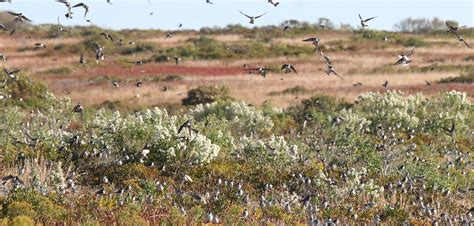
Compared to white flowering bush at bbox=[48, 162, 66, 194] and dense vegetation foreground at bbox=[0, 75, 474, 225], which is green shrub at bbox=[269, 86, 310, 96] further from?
white flowering bush at bbox=[48, 162, 66, 194]

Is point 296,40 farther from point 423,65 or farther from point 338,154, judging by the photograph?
point 338,154

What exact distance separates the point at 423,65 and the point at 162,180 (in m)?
41.3

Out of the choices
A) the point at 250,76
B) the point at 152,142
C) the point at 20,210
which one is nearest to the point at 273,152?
the point at 152,142

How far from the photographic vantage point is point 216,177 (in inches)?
447

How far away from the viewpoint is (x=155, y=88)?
1427 inches

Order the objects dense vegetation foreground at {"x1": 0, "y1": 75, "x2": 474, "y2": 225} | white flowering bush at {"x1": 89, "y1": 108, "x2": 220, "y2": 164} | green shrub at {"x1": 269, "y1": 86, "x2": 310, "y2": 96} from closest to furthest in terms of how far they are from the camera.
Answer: dense vegetation foreground at {"x1": 0, "y1": 75, "x2": 474, "y2": 225}, white flowering bush at {"x1": 89, "y1": 108, "x2": 220, "y2": 164}, green shrub at {"x1": 269, "y1": 86, "x2": 310, "y2": 96}

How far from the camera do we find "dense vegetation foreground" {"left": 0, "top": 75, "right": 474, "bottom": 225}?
8.38 metres

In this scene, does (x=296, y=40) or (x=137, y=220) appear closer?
(x=137, y=220)

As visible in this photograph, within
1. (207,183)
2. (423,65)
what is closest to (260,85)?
(423,65)

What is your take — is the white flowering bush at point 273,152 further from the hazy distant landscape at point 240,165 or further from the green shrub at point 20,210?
the green shrub at point 20,210

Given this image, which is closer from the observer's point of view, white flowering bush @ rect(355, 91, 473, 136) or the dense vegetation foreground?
the dense vegetation foreground

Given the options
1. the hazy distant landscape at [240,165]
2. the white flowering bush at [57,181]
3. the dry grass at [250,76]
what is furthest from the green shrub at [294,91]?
the white flowering bush at [57,181]

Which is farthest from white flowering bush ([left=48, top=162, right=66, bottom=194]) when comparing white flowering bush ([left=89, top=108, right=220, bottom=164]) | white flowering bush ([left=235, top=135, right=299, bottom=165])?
white flowering bush ([left=235, top=135, right=299, bottom=165])

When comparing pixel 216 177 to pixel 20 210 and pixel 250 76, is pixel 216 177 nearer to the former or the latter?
pixel 20 210
